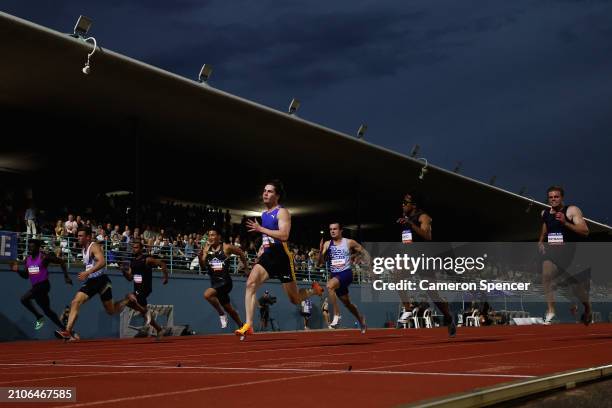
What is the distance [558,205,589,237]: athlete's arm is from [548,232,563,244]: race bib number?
0.22 meters

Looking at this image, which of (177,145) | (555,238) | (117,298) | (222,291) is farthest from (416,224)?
(177,145)

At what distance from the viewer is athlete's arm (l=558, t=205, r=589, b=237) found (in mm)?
10719

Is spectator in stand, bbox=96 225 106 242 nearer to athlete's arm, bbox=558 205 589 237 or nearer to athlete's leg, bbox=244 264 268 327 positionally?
athlete's leg, bbox=244 264 268 327

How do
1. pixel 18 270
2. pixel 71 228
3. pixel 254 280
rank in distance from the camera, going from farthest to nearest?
pixel 71 228, pixel 18 270, pixel 254 280

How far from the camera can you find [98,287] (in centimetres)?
1499

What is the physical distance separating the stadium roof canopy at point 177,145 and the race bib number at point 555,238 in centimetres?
1320

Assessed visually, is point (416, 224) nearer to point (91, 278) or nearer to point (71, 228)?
point (91, 278)

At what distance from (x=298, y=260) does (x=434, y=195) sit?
15.3 m

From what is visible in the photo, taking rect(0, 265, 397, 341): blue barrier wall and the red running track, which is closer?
the red running track

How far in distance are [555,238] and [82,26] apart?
1338 cm

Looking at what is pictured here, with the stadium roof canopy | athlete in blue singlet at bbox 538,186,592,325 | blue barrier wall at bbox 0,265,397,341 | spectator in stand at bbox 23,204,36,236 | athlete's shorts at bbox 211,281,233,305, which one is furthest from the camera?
spectator in stand at bbox 23,204,36,236

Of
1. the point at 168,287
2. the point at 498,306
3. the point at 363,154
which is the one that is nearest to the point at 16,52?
the point at 168,287

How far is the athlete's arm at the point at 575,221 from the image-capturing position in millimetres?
10719

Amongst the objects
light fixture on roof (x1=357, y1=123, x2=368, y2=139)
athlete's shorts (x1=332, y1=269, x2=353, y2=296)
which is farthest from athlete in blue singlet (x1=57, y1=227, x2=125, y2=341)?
light fixture on roof (x1=357, y1=123, x2=368, y2=139)
